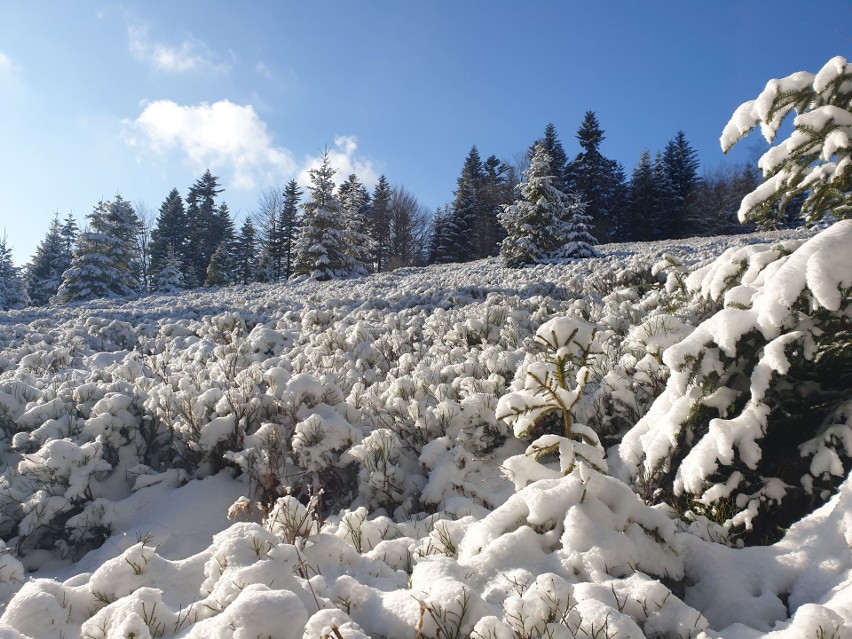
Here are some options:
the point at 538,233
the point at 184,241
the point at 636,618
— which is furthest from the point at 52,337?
the point at 184,241

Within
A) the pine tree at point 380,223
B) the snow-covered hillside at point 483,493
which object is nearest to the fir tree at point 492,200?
the pine tree at point 380,223

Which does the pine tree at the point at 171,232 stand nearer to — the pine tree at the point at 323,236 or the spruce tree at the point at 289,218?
the spruce tree at the point at 289,218

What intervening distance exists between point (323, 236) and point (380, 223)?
729 inches

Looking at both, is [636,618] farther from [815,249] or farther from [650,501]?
[815,249]

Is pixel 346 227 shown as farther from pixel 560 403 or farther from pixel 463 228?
pixel 560 403

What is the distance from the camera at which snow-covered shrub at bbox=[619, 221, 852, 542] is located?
6.10ft

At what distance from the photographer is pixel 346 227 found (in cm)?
3288

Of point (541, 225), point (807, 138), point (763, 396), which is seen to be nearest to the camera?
point (763, 396)

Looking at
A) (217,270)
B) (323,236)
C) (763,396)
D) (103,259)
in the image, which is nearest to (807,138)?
(763,396)

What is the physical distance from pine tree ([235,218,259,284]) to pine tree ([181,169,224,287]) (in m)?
2.14

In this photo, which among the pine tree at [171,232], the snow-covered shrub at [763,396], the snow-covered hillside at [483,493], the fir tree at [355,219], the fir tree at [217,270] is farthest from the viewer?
the pine tree at [171,232]

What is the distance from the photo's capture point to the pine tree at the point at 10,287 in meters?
39.8

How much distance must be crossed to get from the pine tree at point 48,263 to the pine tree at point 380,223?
29.0 m

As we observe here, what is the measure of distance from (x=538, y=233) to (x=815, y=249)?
1987cm
